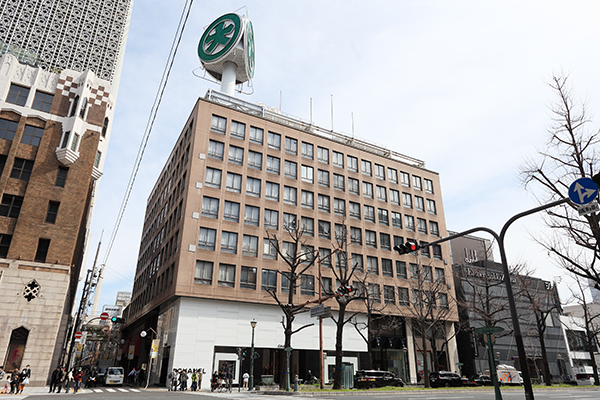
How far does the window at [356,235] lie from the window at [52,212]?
98.6 feet

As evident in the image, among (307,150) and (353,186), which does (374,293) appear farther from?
(307,150)

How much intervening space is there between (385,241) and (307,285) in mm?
13057

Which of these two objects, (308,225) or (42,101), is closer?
(42,101)

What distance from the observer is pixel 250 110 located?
47.5m

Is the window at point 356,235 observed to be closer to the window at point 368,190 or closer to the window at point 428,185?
the window at point 368,190

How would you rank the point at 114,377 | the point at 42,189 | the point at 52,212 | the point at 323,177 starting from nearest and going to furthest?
the point at 42,189
the point at 52,212
the point at 114,377
the point at 323,177

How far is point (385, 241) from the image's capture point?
156 feet

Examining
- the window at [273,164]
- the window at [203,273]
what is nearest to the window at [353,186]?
the window at [273,164]

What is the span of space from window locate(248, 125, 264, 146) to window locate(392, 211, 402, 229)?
67.2 feet

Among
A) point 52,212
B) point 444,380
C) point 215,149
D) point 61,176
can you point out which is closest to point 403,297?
point 444,380

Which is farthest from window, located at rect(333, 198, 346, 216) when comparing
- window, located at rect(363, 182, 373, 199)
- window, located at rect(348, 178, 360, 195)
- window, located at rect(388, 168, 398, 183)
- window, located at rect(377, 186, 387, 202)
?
window, located at rect(388, 168, 398, 183)

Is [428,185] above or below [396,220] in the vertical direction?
above

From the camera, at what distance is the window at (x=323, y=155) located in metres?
47.2

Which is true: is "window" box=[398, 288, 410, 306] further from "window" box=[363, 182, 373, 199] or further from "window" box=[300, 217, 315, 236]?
"window" box=[300, 217, 315, 236]
